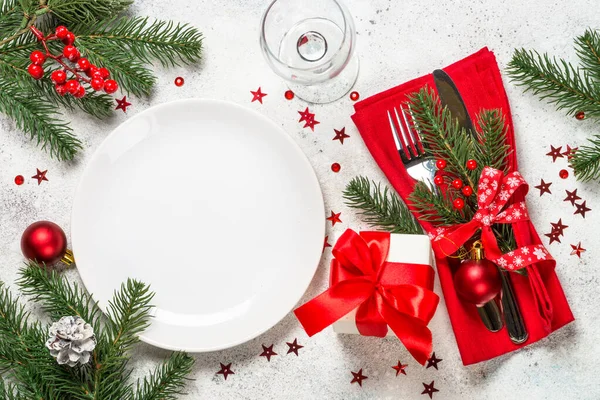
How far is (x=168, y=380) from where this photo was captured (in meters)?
1.04

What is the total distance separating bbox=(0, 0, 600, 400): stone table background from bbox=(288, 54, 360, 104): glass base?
1 centimetres

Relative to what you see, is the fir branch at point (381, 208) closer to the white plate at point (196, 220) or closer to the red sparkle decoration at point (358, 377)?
the white plate at point (196, 220)

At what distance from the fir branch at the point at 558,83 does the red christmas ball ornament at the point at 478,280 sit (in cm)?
28

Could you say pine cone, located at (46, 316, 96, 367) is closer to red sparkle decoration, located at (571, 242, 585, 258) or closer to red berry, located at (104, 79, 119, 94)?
red berry, located at (104, 79, 119, 94)

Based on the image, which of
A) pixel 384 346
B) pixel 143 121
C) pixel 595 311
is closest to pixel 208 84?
pixel 143 121

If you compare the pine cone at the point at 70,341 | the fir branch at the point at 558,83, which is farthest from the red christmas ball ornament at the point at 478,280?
the pine cone at the point at 70,341

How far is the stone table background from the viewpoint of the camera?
107 centimetres

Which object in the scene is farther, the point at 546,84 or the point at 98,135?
the point at 98,135

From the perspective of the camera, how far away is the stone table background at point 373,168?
1068 millimetres

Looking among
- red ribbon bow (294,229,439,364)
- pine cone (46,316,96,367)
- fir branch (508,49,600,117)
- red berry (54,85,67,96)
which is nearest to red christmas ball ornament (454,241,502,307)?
red ribbon bow (294,229,439,364)

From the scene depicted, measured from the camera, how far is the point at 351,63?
111 centimetres

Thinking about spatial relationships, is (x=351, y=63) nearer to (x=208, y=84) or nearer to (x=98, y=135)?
(x=208, y=84)

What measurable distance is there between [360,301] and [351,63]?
1.36ft

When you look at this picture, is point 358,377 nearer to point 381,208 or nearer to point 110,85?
point 381,208
